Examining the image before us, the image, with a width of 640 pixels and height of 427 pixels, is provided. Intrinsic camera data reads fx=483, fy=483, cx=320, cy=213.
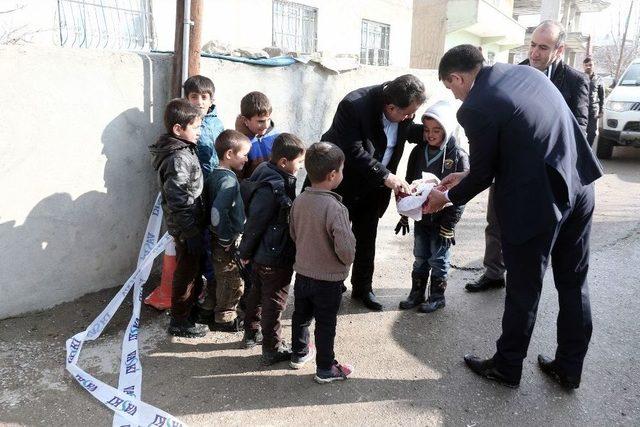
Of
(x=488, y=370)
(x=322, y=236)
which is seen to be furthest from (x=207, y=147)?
(x=488, y=370)

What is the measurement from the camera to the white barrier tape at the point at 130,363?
250cm

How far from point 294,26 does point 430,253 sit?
5799 millimetres

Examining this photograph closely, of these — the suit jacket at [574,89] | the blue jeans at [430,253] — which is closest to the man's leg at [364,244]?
the blue jeans at [430,253]

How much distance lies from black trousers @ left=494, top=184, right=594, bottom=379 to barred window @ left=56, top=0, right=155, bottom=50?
424 centimetres

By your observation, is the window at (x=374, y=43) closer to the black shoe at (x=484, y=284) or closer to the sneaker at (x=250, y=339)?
the black shoe at (x=484, y=284)

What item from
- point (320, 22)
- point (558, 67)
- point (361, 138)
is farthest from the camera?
point (320, 22)

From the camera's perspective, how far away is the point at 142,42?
5.64 meters

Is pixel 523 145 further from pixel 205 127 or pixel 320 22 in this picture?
pixel 320 22

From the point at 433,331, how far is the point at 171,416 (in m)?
1.91

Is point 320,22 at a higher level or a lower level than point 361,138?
higher

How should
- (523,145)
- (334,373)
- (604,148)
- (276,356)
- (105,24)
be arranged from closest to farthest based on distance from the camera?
(523,145)
(334,373)
(276,356)
(105,24)
(604,148)

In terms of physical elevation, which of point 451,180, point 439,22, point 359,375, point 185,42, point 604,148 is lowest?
point 359,375

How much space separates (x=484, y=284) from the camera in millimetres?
4207

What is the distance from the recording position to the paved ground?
263cm
